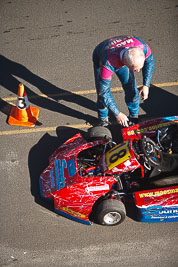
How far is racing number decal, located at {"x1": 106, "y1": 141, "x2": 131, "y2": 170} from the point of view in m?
4.92

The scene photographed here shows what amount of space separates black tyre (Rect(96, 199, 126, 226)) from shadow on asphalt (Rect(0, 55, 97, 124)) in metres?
2.27

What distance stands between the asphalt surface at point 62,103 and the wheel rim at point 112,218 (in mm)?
212

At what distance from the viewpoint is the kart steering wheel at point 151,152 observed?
4914mm

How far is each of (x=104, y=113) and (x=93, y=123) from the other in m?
0.54

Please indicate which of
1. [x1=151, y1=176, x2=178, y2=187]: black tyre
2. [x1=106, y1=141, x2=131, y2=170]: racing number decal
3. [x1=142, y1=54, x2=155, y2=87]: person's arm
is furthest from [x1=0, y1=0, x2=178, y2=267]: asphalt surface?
[x1=142, y1=54, x2=155, y2=87]: person's arm

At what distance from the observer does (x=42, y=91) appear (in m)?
7.47

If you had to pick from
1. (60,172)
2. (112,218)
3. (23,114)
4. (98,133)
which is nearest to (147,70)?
(98,133)

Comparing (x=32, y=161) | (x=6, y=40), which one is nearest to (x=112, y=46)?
(x=32, y=161)

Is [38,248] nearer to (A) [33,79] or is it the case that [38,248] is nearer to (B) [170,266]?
(B) [170,266]

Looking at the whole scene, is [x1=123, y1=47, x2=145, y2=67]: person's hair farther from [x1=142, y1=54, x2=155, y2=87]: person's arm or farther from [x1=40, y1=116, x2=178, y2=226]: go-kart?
[x1=40, y1=116, x2=178, y2=226]: go-kart

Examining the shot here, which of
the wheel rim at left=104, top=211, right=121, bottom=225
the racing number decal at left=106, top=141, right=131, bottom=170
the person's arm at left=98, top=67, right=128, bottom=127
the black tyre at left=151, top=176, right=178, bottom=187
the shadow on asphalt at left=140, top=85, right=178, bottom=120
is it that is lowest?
the wheel rim at left=104, top=211, right=121, bottom=225

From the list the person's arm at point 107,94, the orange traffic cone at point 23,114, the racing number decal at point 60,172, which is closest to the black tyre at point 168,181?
the person's arm at point 107,94

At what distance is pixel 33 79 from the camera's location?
7.68 metres

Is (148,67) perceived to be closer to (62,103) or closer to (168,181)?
(168,181)
